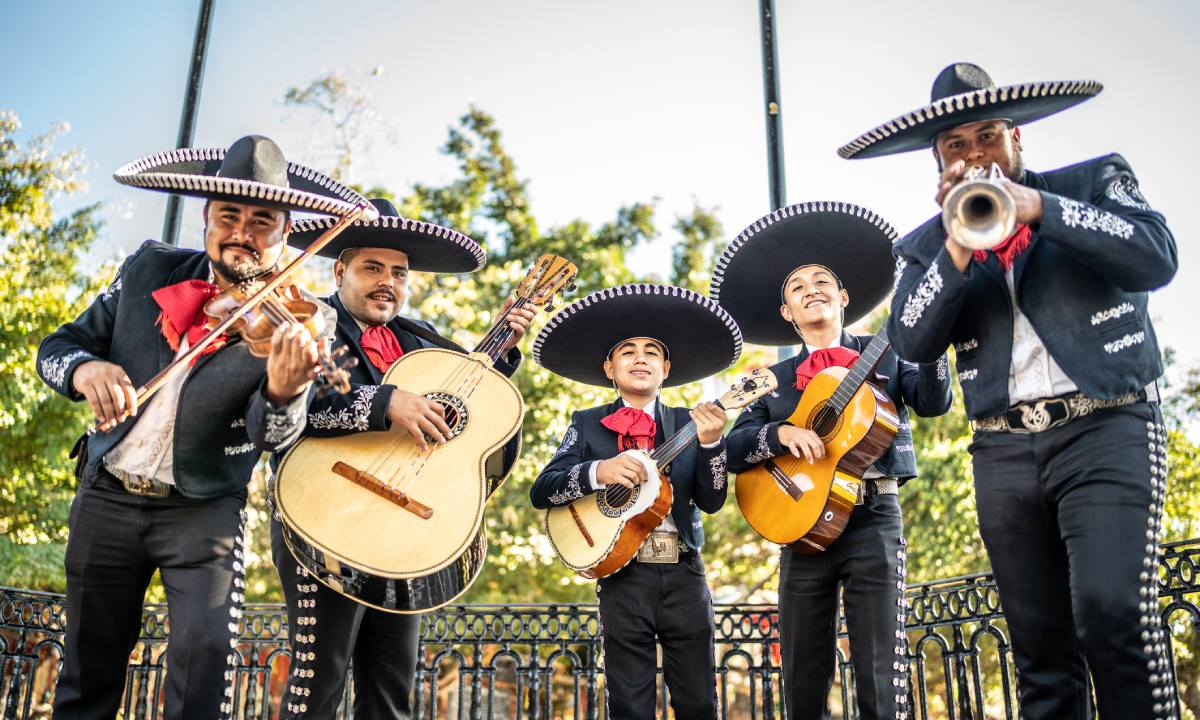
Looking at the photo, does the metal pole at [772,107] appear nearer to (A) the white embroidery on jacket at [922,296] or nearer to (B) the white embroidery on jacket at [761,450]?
(B) the white embroidery on jacket at [761,450]

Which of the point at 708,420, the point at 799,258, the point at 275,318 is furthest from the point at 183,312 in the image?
the point at 799,258

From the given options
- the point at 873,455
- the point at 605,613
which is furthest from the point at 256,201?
the point at 873,455

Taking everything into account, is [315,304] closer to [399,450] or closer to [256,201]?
[256,201]

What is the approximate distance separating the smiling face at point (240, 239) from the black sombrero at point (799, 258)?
2172 mm

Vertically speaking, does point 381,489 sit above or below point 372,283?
below

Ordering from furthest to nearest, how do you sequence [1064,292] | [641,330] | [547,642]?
[547,642]
[641,330]
[1064,292]

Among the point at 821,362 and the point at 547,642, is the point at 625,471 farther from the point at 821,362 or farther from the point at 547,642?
the point at 547,642

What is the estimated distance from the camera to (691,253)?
1506cm

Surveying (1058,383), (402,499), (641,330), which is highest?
(641,330)

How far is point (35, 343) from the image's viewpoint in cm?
1093

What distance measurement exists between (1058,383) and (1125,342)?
0.22m

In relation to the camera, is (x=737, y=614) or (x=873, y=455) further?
(x=737, y=614)

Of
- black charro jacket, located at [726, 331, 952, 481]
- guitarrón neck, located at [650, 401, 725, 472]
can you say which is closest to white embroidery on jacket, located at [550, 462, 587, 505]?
guitarrón neck, located at [650, 401, 725, 472]

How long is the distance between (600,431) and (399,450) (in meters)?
1.22
